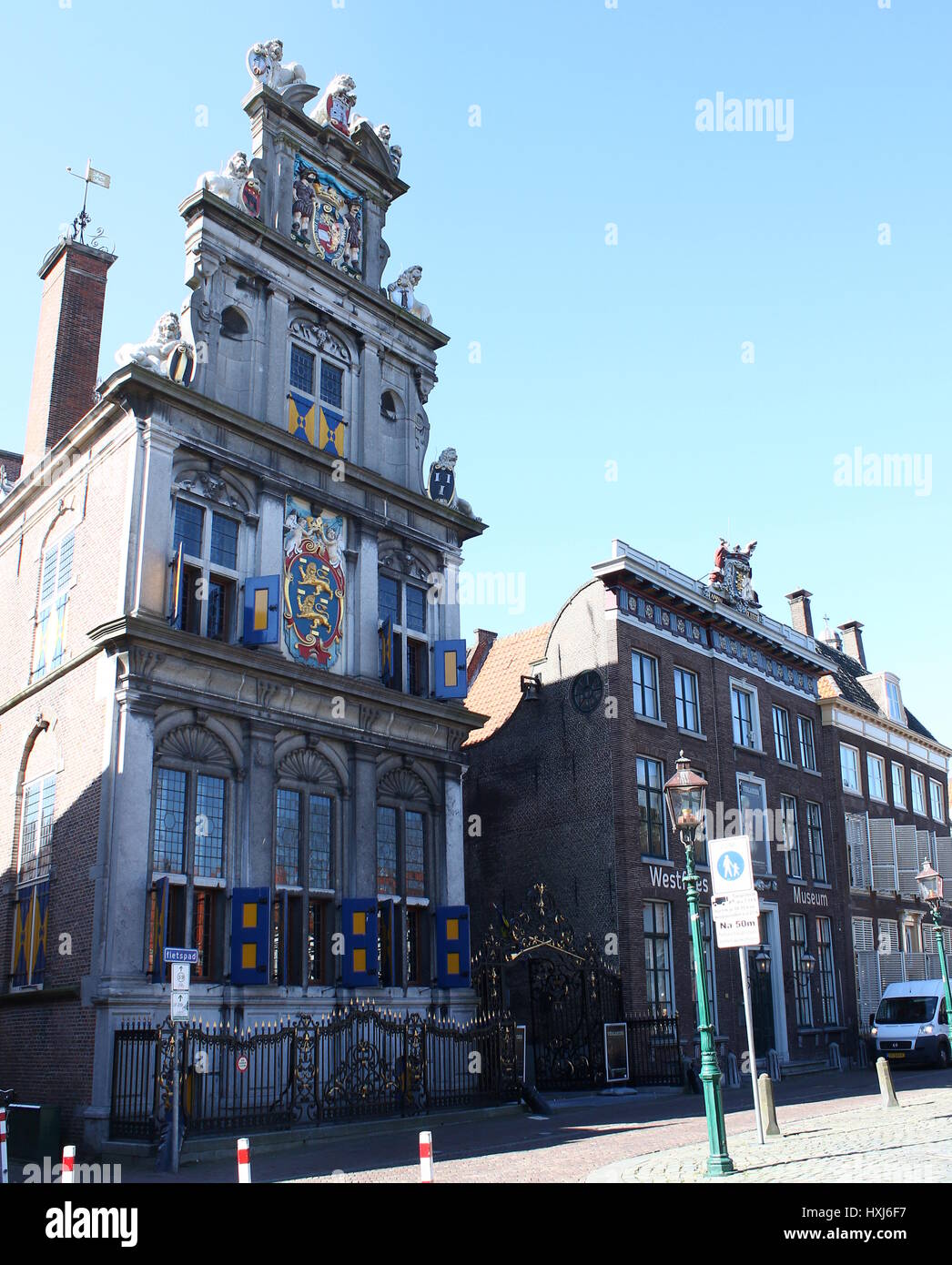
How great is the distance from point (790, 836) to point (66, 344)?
24.0 metres

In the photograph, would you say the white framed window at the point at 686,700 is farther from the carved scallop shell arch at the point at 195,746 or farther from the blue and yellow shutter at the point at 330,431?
the carved scallop shell arch at the point at 195,746

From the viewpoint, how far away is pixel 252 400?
23.1 meters

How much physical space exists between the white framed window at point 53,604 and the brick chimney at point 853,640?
115ft

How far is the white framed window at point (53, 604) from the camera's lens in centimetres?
2248

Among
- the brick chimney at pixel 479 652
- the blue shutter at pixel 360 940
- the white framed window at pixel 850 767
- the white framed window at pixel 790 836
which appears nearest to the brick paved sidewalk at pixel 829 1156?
the blue shutter at pixel 360 940

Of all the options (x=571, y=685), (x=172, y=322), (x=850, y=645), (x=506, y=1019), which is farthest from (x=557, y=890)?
(x=850, y=645)

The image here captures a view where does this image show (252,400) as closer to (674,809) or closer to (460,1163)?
(674,809)

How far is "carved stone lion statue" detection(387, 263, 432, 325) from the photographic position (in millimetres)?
27453

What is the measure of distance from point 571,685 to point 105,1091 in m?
15.8

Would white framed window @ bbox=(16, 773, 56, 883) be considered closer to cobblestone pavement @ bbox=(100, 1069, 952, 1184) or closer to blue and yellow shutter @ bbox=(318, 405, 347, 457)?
cobblestone pavement @ bbox=(100, 1069, 952, 1184)

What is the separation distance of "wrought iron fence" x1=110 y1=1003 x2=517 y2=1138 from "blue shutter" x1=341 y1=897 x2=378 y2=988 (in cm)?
58

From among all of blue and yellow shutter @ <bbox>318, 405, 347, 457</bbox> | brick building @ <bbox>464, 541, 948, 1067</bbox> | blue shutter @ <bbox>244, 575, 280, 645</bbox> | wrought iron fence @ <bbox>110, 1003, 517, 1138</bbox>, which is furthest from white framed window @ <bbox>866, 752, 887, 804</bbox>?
blue shutter @ <bbox>244, 575, 280, 645</bbox>

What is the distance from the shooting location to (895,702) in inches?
1794

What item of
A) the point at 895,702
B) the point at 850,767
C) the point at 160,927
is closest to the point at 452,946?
the point at 160,927
